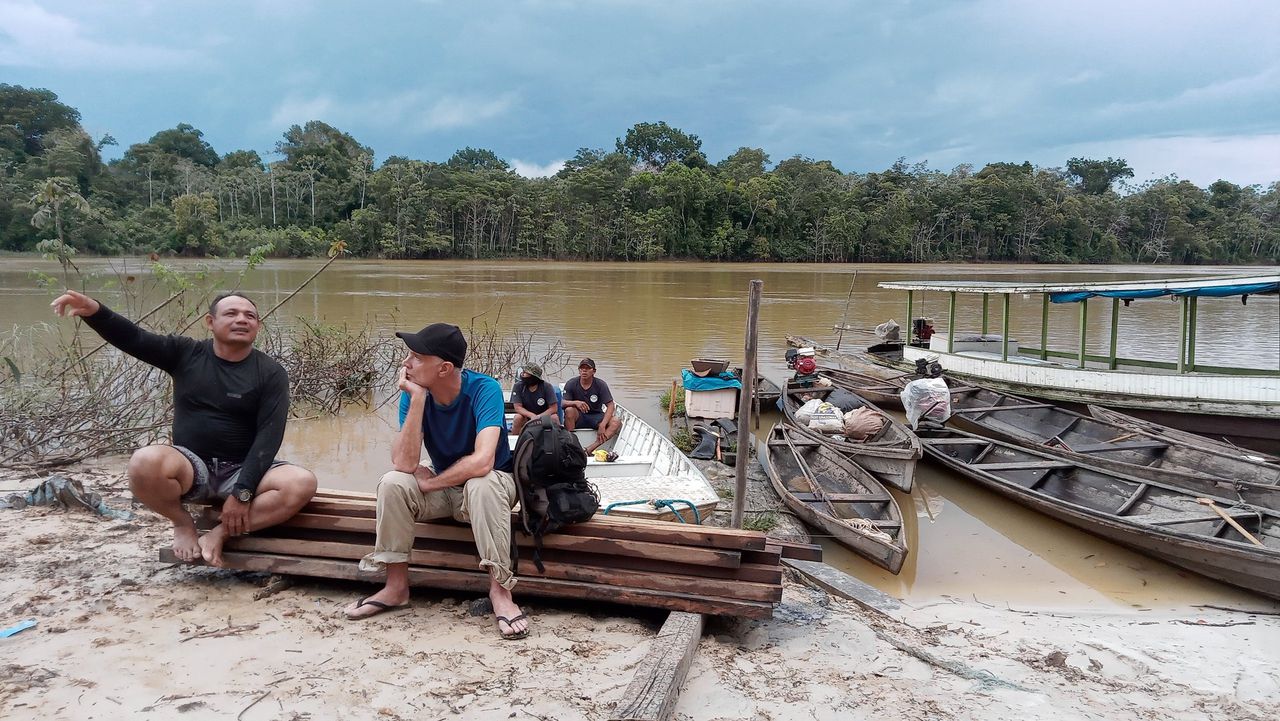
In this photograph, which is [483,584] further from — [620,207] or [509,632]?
[620,207]

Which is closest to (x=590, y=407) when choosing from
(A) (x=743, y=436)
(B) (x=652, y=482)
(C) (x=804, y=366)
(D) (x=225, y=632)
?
(B) (x=652, y=482)

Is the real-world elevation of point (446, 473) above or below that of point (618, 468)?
above

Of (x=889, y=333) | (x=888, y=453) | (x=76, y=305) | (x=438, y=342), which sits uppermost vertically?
(x=76, y=305)

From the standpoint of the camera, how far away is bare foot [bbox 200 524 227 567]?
3.77m

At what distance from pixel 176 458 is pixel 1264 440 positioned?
11.0 metres

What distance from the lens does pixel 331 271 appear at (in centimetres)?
4631

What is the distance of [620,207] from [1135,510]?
54.5m

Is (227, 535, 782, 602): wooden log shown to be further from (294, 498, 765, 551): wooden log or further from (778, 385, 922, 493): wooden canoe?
(778, 385, 922, 493): wooden canoe

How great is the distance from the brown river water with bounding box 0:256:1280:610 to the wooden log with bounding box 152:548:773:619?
2.80m

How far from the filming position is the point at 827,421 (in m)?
9.19

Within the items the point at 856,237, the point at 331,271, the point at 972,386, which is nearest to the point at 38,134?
the point at 331,271

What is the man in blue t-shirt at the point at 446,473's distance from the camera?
350 cm

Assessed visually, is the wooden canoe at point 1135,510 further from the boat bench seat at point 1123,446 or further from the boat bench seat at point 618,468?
the boat bench seat at point 618,468

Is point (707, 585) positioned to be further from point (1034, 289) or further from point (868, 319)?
point (868, 319)
